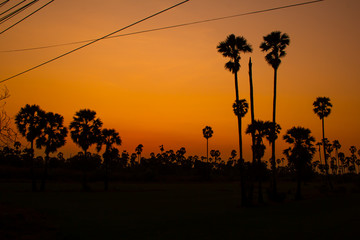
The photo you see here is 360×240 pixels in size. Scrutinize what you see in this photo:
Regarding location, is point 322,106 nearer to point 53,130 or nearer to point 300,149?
point 300,149

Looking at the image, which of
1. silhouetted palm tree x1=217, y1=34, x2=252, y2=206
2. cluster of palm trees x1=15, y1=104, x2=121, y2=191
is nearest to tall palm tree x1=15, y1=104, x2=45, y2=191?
cluster of palm trees x1=15, y1=104, x2=121, y2=191

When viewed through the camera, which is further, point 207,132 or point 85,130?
point 207,132

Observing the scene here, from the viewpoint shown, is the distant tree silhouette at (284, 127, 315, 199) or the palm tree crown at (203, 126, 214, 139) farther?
the palm tree crown at (203, 126, 214, 139)

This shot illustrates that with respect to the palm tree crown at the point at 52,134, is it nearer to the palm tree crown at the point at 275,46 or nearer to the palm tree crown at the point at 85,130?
the palm tree crown at the point at 85,130

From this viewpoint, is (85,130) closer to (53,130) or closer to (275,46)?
(53,130)

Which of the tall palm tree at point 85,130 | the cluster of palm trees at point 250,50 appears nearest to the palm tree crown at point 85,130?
the tall palm tree at point 85,130

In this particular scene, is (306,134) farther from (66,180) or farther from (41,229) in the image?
(66,180)

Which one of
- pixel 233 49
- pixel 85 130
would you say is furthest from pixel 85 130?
pixel 233 49

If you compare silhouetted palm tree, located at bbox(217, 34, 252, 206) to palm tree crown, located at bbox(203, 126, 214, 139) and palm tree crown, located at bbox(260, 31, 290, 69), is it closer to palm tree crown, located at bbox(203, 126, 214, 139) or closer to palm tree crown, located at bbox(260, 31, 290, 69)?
palm tree crown, located at bbox(260, 31, 290, 69)

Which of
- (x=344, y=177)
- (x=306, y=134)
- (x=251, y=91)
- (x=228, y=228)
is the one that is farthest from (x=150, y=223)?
(x=344, y=177)

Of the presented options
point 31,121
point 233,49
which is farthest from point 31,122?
point 233,49

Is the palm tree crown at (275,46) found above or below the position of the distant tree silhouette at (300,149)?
above

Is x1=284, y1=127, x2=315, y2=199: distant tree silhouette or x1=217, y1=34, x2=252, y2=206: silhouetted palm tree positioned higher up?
x1=217, y1=34, x2=252, y2=206: silhouetted palm tree

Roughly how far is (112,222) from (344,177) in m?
117
